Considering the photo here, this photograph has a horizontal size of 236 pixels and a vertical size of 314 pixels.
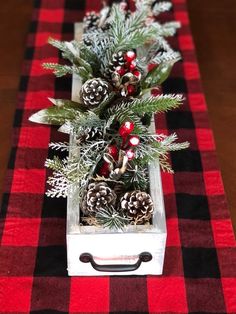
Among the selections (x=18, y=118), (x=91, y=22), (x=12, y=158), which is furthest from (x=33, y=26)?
(x=12, y=158)

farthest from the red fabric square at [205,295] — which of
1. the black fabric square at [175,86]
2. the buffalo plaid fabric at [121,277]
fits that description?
the black fabric square at [175,86]

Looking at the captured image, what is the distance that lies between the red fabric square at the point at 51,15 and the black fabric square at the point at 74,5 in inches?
1.1

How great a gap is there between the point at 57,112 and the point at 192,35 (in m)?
0.57

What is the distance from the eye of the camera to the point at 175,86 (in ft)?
3.69

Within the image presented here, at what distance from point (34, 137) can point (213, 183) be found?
366 mm

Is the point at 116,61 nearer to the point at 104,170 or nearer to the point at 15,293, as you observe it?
the point at 104,170

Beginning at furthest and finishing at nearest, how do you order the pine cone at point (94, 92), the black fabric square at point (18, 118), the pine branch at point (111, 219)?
the black fabric square at point (18, 118)
the pine cone at point (94, 92)
the pine branch at point (111, 219)

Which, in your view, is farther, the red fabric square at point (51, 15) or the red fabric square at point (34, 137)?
the red fabric square at point (51, 15)

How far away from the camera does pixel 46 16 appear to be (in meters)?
1.29

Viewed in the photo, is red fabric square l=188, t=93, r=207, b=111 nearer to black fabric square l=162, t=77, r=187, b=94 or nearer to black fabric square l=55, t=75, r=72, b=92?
black fabric square l=162, t=77, r=187, b=94

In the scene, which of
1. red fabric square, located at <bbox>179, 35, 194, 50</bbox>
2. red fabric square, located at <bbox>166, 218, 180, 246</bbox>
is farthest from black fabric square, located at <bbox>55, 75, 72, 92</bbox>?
red fabric square, located at <bbox>166, 218, 180, 246</bbox>

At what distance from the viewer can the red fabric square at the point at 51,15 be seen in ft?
4.20

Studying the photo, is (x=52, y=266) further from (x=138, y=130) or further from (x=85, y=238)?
(x=138, y=130)

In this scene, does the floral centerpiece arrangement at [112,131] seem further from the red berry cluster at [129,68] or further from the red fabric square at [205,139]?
the red fabric square at [205,139]
